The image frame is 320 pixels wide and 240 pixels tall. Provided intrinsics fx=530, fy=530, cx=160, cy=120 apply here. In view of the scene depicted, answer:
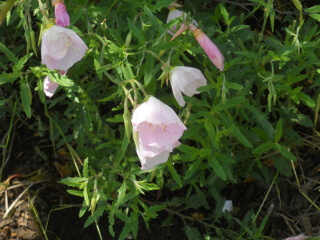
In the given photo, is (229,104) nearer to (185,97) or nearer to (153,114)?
(185,97)

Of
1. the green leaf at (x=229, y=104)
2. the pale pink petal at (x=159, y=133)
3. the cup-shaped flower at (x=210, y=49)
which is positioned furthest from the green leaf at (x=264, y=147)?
the pale pink petal at (x=159, y=133)

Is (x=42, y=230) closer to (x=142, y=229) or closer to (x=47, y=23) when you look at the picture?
(x=142, y=229)

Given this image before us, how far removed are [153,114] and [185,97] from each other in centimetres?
41

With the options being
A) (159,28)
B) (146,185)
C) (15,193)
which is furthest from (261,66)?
(15,193)

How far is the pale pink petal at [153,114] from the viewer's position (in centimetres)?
135

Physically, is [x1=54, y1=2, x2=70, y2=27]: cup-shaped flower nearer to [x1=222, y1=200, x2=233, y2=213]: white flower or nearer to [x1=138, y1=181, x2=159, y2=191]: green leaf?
[x1=138, y1=181, x2=159, y2=191]: green leaf

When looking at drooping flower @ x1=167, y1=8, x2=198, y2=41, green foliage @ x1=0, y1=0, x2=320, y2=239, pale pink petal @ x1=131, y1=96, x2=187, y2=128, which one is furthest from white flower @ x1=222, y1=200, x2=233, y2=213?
pale pink petal @ x1=131, y1=96, x2=187, y2=128

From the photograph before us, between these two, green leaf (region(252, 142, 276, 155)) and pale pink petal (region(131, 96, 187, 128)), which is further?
green leaf (region(252, 142, 276, 155))

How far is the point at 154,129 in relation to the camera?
1.42m

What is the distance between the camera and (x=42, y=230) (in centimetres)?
236

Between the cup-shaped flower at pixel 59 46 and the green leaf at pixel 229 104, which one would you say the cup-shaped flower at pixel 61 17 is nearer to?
the cup-shaped flower at pixel 59 46

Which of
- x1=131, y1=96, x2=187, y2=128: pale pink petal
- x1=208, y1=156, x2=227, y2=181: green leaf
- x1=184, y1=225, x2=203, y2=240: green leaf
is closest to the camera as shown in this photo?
x1=131, y1=96, x2=187, y2=128: pale pink petal

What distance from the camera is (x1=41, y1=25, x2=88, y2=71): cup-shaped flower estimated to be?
4.81 ft

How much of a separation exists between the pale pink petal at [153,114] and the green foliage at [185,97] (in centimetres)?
5
